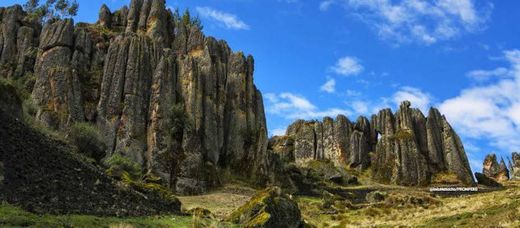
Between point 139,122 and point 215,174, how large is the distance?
42.0 feet

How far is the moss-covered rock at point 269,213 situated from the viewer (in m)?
35.5

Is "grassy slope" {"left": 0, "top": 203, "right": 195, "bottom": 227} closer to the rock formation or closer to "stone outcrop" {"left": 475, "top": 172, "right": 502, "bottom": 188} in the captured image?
"stone outcrop" {"left": 475, "top": 172, "right": 502, "bottom": 188}

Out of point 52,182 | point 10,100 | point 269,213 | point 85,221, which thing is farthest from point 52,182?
point 269,213

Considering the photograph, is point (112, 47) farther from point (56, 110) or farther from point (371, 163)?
point (371, 163)

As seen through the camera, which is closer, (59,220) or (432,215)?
(59,220)

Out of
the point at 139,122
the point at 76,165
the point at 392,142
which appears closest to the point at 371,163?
the point at 392,142

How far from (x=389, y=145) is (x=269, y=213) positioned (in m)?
89.2

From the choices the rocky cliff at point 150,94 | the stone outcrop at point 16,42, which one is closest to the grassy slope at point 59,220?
the rocky cliff at point 150,94

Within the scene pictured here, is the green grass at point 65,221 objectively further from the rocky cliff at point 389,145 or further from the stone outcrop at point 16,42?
the rocky cliff at point 389,145

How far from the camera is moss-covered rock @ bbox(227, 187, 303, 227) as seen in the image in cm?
3553

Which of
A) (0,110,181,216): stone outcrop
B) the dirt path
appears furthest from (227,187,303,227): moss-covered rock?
the dirt path

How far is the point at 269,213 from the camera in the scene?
119ft

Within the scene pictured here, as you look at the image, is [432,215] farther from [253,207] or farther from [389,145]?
[389,145]

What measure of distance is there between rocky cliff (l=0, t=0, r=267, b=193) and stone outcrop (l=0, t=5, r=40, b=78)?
0.50 feet
